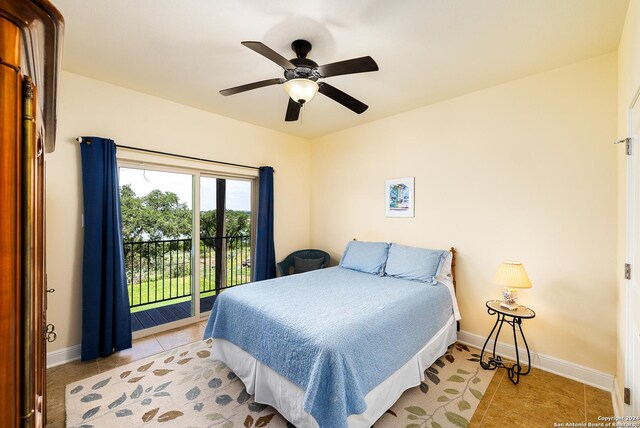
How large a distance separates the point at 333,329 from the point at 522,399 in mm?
1626

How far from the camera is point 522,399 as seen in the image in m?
2.10

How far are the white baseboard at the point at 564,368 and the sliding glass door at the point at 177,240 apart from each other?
3.28 metres

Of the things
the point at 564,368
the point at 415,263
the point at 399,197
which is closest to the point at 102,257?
the point at 415,263

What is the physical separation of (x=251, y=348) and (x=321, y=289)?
2.59 feet

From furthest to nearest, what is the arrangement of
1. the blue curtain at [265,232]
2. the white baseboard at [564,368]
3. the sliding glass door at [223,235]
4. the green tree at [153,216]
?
the blue curtain at [265,232] < the sliding glass door at [223,235] < the green tree at [153,216] < the white baseboard at [564,368]

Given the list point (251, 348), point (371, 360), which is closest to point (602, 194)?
point (371, 360)

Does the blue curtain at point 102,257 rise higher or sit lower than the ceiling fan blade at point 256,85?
lower

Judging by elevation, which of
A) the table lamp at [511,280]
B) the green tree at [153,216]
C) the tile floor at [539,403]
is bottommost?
the tile floor at [539,403]

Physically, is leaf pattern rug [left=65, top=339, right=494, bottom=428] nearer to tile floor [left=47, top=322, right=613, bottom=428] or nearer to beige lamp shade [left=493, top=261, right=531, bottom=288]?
tile floor [left=47, top=322, right=613, bottom=428]

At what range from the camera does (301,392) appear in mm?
1705

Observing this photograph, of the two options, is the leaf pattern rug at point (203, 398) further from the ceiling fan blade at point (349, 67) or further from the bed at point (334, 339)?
the ceiling fan blade at point (349, 67)

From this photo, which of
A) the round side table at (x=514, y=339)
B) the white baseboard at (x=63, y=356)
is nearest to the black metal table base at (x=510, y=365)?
the round side table at (x=514, y=339)

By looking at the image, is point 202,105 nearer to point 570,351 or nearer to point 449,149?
point 449,149

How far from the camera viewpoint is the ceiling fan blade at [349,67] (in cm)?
173
